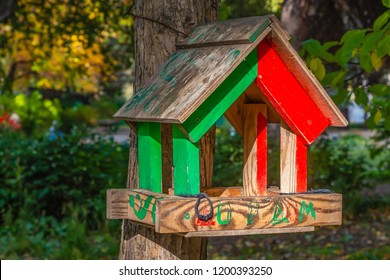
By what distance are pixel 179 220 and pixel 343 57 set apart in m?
1.59

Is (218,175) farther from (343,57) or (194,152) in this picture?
(194,152)

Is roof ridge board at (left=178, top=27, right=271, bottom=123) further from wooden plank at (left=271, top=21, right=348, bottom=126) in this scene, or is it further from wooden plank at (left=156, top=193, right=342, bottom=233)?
wooden plank at (left=156, top=193, right=342, bottom=233)

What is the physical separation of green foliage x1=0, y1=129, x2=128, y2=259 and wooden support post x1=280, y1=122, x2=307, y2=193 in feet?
15.4

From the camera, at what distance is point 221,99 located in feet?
9.87

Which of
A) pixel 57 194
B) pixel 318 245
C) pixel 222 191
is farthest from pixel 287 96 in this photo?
pixel 57 194

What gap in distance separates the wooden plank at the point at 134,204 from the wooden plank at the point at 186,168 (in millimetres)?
71

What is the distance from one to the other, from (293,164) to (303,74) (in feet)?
1.17

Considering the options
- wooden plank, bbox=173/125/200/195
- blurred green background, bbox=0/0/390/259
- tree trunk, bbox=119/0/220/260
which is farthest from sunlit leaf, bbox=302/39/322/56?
blurred green background, bbox=0/0/390/259

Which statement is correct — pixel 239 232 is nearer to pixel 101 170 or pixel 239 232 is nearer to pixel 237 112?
pixel 237 112

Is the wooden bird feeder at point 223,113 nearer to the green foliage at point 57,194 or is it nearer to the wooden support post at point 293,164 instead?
the wooden support post at point 293,164

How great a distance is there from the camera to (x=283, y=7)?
31.8ft

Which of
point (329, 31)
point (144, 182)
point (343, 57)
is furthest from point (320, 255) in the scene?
point (144, 182)

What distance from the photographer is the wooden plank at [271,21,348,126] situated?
120 inches

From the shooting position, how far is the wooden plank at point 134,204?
9.95 ft
